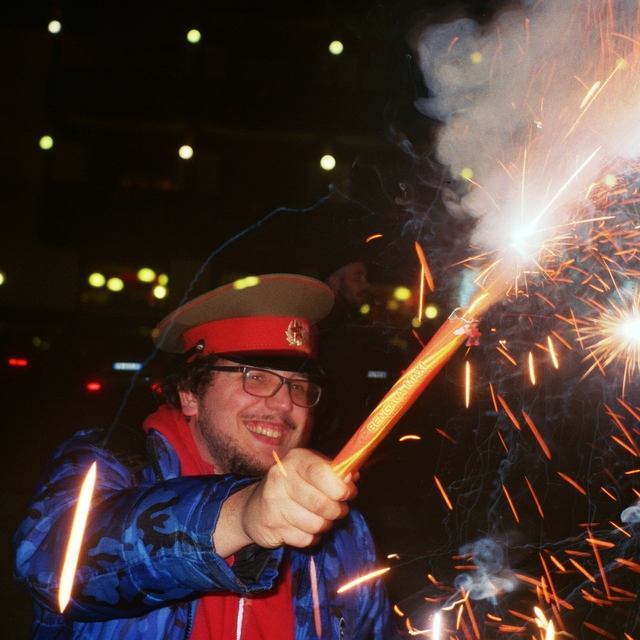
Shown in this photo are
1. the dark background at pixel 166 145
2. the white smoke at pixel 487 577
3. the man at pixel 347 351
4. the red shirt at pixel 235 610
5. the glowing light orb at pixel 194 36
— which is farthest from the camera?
the glowing light orb at pixel 194 36

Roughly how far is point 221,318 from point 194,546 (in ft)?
4.30

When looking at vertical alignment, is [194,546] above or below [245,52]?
below

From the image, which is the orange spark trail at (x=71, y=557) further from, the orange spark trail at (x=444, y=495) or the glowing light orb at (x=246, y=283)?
the orange spark trail at (x=444, y=495)

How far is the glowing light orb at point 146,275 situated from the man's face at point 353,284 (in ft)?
53.1

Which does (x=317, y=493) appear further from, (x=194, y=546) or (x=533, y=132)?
(x=533, y=132)

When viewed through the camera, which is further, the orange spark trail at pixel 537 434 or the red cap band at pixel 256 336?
the orange spark trail at pixel 537 434

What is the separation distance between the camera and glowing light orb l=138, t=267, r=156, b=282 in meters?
19.7

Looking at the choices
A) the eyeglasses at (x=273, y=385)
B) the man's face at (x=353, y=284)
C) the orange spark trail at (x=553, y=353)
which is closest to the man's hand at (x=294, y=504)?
the eyeglasses at (x=273, y=385)

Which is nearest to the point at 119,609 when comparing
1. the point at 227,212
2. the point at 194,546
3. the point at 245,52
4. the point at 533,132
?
the point at 194,546

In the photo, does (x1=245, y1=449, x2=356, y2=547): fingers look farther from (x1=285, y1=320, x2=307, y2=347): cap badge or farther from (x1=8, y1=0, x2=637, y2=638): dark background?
(x1=8, y1=0, x2=637, y2=638): dark background

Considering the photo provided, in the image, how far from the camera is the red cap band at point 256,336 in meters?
2.69

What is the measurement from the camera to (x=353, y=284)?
14.9 feet

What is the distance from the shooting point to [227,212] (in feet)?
66.0

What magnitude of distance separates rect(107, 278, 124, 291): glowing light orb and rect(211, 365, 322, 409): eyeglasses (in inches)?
700
